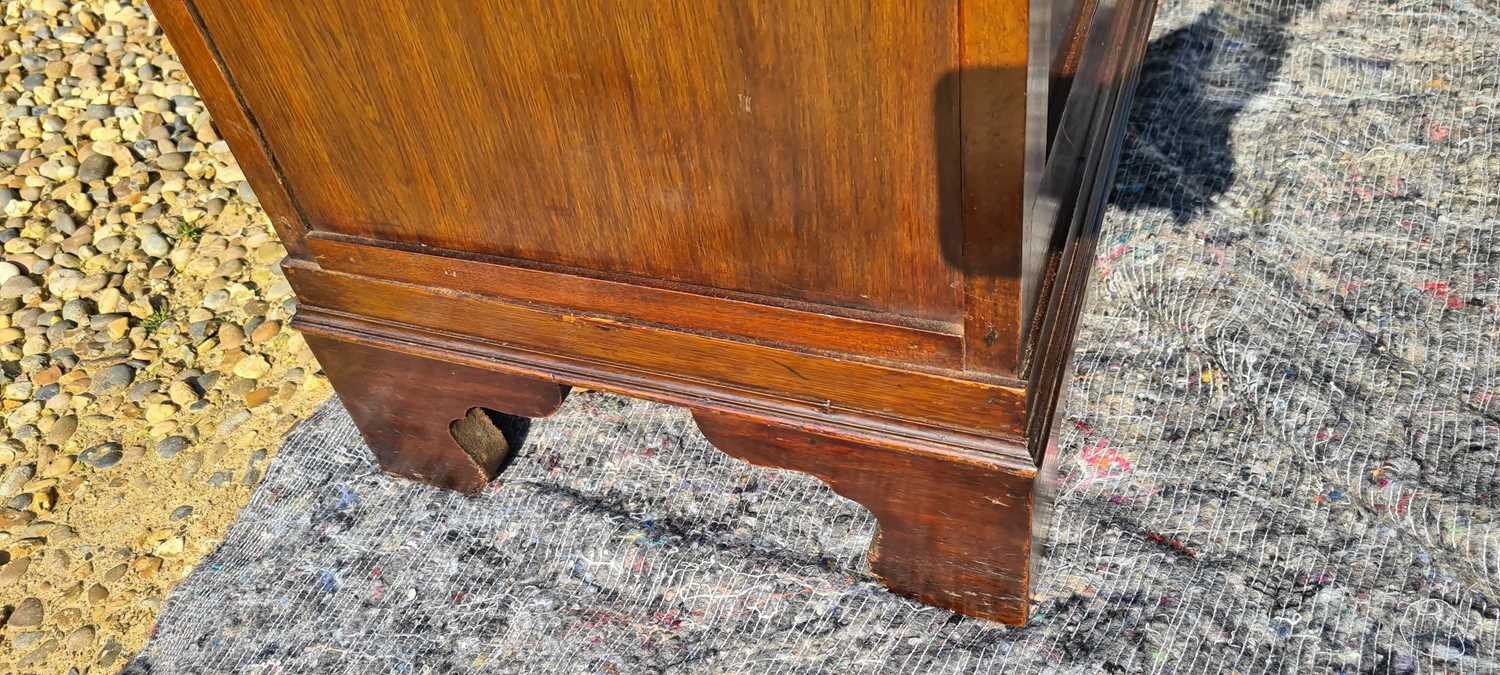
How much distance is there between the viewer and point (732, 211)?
1197 mm

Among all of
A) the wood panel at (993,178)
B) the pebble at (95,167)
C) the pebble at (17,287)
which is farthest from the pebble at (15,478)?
the wood panel at (993,178)

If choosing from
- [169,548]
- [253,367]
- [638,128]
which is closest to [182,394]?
[253,367]

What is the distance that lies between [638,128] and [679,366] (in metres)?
0.35

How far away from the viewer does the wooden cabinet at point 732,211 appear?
103 cm

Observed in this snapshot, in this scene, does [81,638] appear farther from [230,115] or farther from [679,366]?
[679,366]

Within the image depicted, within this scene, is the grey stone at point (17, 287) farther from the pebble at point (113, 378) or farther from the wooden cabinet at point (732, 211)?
the wooden cabinet at point (732, 211)

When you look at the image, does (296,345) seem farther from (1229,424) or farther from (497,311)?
(1229,424)

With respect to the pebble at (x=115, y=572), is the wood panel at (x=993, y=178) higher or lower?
higher

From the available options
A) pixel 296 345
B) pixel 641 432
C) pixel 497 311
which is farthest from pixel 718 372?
pixel 296 345

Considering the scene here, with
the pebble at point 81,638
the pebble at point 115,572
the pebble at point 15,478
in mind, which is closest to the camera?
the pebble at point 81,638

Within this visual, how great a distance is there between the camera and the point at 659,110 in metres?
1.13

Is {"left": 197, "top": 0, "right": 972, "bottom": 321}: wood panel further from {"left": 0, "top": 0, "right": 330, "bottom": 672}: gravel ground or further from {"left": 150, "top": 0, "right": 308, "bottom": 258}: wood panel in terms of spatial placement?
{"left": 0, "top": 0, "right": 330, "bottom": 672}: gravel ground

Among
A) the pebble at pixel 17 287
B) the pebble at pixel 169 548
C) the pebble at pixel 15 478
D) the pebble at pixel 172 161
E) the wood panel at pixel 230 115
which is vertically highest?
the wood panel at pixel 230 115

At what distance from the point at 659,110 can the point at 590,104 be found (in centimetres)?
8
